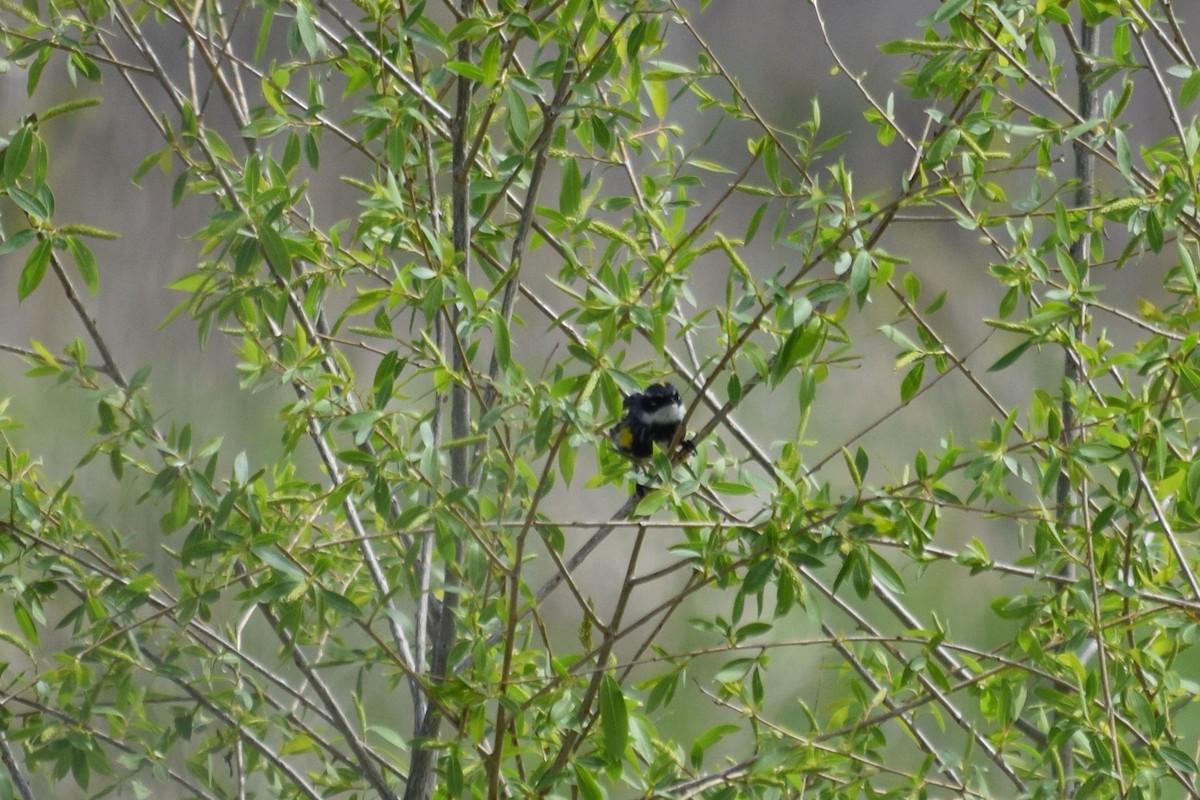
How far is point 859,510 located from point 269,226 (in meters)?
0.56

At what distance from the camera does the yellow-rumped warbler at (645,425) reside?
3.63 feet

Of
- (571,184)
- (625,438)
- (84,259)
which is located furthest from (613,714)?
(84,259)

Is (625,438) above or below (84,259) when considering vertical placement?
below

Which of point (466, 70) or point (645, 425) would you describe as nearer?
point (466, 70)

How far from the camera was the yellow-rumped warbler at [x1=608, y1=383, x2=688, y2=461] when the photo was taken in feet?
3.63

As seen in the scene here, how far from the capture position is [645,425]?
111cm

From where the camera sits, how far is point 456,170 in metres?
1.04

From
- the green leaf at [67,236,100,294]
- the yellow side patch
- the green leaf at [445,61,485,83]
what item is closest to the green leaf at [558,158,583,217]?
the green leaf at [445,61,485,83]

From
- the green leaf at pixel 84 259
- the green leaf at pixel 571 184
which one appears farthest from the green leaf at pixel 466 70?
the green leaf at pixel 84 259

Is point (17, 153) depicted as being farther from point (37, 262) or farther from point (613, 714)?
point (613, 714)

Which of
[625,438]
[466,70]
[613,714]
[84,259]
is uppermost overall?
[466,70]

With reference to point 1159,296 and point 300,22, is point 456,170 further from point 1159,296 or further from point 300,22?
point 1159,296

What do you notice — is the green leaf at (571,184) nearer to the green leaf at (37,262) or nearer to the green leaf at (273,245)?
the green leaf at (273,245)

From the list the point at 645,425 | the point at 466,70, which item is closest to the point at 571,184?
the point at 466,70
